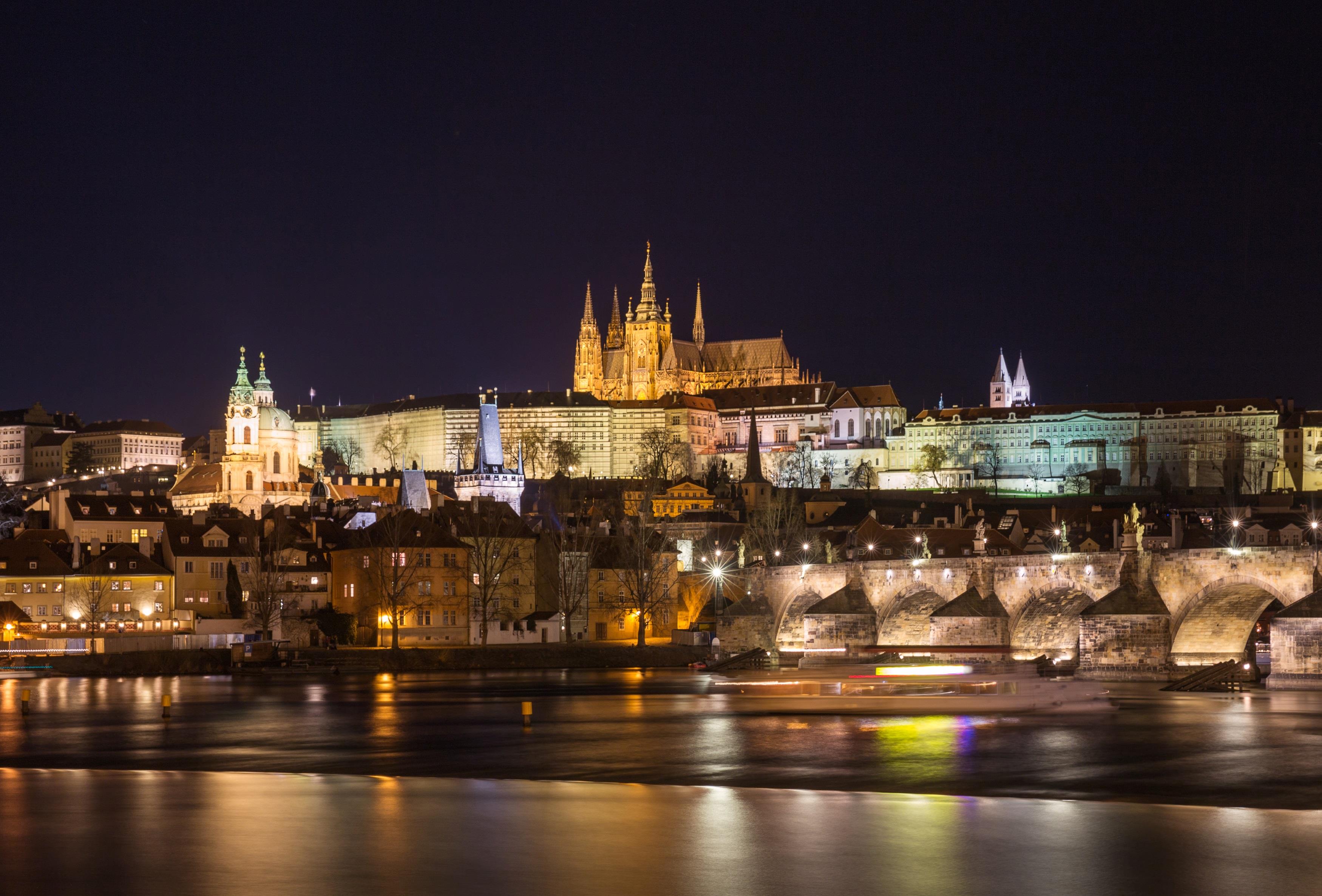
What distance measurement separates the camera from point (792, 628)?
77.1m

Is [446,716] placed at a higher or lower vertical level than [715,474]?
lower

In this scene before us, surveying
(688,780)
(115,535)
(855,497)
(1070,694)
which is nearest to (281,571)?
(115,535)

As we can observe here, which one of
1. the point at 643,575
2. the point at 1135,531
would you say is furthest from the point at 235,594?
the point at 1135,531

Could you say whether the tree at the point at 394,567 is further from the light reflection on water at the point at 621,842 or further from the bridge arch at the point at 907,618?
the light reflection on water at the point at 621,842

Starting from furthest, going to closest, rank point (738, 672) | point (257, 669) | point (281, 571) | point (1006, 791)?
point (281, 571) → point (257, 669) → point (738, 672) → point (1006, 791)

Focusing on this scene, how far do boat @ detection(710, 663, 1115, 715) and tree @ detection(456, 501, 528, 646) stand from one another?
25.9 meters

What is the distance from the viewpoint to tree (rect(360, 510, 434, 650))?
2894 inches

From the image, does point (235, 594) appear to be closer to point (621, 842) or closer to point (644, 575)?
point (644, 575)

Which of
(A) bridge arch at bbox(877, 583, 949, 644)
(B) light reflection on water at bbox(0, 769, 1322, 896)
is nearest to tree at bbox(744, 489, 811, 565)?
(A) bridge arch at bbox(877, 583, 949, 644)

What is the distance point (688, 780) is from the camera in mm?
27281

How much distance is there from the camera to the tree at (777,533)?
292 feet

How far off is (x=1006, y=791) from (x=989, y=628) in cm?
3464

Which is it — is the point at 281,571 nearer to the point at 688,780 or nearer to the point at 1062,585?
the point at 1062,585

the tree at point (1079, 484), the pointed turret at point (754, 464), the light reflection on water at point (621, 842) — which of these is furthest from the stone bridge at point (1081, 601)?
the tree at point (1079, 484)
